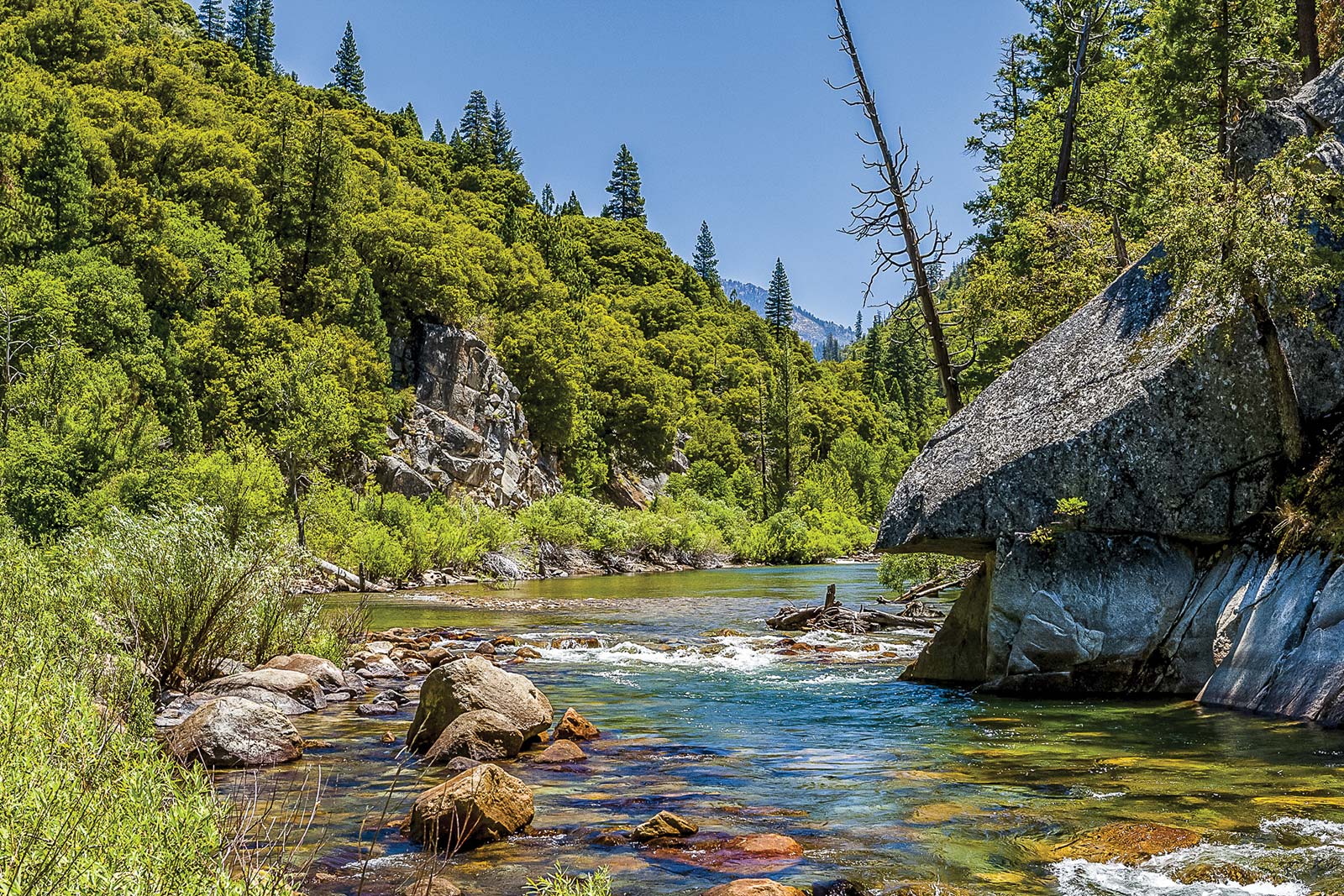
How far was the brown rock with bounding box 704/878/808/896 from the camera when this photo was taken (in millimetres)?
5719

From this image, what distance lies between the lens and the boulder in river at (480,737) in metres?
9.82

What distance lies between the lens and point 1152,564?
496 inches

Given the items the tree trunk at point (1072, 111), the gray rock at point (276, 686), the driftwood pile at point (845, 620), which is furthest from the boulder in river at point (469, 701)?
the tree trunk at point (1072, 111)

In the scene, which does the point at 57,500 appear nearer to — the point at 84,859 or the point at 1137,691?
the point at 84,859

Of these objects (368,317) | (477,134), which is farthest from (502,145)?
(368,317)

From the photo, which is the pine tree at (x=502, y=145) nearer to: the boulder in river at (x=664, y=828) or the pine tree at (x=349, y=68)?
the pine tree at (x=349, y=68)

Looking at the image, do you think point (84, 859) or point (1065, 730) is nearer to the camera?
point (84, 859)

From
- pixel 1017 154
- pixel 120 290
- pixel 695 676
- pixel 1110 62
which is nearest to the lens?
pixel 695 676

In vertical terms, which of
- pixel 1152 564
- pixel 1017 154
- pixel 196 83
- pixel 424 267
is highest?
pixel 196 83

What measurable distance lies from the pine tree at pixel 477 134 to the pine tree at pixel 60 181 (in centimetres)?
6745

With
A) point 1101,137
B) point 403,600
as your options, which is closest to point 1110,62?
point 1101,137

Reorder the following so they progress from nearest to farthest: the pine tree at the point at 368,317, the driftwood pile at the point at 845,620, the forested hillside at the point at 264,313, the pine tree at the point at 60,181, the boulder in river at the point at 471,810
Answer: the boulder in river at the point at 471,810
the driftwood pile at the point at 845,620
the forested hillside at the point at 264,313
the pine tree at the point at 60,181
the pine tree at the point at 368,317

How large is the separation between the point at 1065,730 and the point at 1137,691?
8.04 ft

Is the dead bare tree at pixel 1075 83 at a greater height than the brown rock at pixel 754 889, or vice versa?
the dead bare tree at pixel 1075 83
